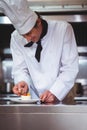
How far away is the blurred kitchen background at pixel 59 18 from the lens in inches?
93.0

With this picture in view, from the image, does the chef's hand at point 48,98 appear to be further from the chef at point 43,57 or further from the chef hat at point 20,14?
the chef hat at point 20,14

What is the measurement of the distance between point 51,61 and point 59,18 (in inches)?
33.0

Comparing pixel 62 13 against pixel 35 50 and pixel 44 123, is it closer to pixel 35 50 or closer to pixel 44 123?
pixel 35 50

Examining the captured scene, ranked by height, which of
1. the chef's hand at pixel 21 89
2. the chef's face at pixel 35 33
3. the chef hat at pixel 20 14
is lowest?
the chef's hand at pixel 21 89

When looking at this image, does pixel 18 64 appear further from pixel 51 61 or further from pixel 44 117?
pixel 44 117

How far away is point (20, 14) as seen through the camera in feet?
4.64

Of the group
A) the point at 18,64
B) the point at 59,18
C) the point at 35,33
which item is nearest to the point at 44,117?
the point at 35,33

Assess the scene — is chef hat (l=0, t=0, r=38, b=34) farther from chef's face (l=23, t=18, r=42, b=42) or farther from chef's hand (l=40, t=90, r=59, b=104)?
chef's hand (l=40, t=90, r=59, b=104)

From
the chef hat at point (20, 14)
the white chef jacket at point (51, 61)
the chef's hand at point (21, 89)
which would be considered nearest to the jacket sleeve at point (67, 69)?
the white chef jacket at point (51, 61)

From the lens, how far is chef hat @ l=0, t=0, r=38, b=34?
1366mm

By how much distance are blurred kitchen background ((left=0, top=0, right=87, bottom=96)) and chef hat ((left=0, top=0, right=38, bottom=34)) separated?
879mm

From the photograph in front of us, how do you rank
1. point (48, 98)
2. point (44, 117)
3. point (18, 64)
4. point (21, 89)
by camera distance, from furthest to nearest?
point (18, 64) < point (21, 89) < point (48, 98) < point (44, 117)

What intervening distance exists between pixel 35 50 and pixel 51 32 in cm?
15

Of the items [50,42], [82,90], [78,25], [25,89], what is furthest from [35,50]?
[82,90]
